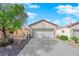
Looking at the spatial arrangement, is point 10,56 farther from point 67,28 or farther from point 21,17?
point 67,28

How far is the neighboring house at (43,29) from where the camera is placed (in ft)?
33.6

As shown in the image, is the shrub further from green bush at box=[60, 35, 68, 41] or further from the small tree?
green bush at box=[60, 35, 68, 41]

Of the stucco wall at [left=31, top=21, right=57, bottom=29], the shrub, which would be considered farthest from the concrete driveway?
the shrub

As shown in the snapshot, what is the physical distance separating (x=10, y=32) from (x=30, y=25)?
81 cm

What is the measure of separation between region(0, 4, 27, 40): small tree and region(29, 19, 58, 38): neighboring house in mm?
517

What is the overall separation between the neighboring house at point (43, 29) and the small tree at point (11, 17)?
20.4 inches

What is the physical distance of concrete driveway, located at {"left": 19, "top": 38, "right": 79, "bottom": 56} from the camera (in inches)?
396

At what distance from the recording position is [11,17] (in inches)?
404

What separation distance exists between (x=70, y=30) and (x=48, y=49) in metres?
1.13

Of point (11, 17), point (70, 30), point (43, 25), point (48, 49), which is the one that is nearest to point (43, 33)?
point (43, 25)

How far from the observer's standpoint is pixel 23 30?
10.3 metres

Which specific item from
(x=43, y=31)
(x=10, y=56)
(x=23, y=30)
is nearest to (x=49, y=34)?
(x=43, y=31)

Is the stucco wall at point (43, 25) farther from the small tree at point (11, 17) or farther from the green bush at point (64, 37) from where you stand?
the small tree at point (11, 17)

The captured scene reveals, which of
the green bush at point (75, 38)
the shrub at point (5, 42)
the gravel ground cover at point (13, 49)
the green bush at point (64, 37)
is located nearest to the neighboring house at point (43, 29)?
the green bush at point (64, 37)
